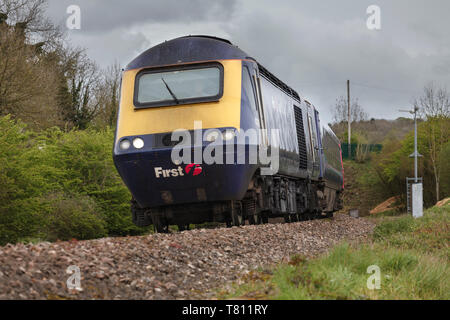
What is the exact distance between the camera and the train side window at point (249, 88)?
426 inches

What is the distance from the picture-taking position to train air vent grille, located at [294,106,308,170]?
50.3 feet

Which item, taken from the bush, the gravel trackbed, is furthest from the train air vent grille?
the bush

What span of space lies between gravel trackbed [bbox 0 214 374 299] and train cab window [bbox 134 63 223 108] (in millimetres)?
2575

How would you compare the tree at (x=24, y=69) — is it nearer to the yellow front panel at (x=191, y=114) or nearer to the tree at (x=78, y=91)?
the tree at (x=78, y=91)

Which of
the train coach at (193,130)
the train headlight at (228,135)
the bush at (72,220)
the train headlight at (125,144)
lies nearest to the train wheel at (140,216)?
the train coach at (193,130)

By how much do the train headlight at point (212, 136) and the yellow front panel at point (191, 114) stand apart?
0.14m

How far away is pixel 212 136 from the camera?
401 inches

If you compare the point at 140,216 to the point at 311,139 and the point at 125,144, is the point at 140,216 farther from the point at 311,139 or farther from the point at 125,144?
the point at 311,139

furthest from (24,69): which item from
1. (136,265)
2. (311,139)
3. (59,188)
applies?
(136,265)

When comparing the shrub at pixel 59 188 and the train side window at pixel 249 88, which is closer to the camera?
the train side window at pixel 249 88

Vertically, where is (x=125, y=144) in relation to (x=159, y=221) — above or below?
above

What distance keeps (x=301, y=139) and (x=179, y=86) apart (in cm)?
564
